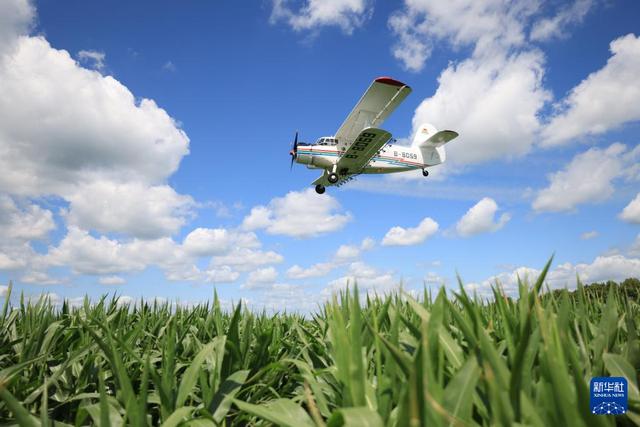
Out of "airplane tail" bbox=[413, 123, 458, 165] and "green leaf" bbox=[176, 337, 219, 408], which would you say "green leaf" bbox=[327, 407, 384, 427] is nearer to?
"green leaf" bbox=[176, 337, 219, 408]

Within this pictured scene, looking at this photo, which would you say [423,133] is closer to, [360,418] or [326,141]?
[326,141]

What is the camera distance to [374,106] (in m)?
29.1

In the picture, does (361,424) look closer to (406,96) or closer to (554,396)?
(554,396)

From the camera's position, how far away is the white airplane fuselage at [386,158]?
23938 mm

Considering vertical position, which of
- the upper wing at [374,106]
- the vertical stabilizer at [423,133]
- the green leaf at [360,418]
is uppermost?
the vertical stabilizer at [423,133]

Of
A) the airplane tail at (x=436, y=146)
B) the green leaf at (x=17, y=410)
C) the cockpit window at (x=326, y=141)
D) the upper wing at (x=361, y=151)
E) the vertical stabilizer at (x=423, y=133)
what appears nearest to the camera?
the green leaf at (x=17, y=410)

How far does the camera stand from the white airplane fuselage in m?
23.9

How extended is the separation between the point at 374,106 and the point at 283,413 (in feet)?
97.2

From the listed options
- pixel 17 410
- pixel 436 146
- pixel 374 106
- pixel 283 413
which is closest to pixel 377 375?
pixel 283 413

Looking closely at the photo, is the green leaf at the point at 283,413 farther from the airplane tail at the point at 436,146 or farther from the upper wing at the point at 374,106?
the airplane tail at the point at 436,146

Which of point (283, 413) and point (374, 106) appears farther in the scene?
point (374, 106)

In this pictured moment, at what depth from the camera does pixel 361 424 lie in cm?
83

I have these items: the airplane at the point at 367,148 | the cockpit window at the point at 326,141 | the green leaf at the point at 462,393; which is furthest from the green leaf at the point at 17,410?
the cockpit window at the point at 326,141

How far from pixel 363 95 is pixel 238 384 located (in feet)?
92.2
